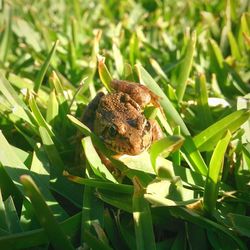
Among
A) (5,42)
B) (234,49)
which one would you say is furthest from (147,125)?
(5,42)

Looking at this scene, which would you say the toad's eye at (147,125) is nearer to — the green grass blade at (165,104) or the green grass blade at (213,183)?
the green grass blade at (165,104)

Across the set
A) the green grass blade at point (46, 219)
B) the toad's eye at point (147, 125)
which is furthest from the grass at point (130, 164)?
the toad's eye at point (147, 125)

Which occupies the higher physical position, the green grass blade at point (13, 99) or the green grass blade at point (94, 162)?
the green grass blade at point (13, 99)

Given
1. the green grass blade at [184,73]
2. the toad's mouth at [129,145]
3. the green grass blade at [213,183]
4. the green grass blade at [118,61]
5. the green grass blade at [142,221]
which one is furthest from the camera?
the green grass blade at [118,61]

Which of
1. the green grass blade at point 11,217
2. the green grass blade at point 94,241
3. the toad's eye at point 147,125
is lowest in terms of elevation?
the green grass blade at point 94,241

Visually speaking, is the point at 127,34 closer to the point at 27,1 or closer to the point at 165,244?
the point at 27,1

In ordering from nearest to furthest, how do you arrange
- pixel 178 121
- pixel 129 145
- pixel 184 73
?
pixel 129 145, pixel 178 121, pixel 184 73

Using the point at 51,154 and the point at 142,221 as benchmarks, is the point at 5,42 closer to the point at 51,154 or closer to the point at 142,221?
the point at 51,154

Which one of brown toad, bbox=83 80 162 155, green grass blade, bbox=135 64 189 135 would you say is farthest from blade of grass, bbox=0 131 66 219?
green grass blade, bbox=135 64 189 135
